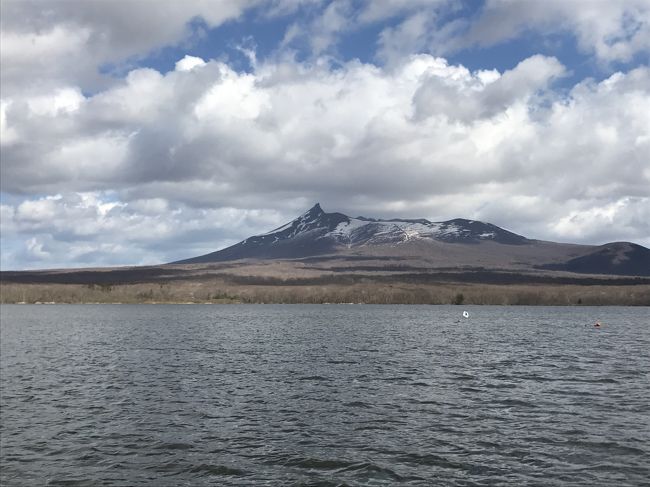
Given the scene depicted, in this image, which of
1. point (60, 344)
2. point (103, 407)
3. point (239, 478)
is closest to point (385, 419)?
point (239, 478)

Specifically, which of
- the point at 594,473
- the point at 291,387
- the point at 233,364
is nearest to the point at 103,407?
the point at 291,387

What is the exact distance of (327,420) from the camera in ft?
150

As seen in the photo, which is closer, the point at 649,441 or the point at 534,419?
the point at 649,441

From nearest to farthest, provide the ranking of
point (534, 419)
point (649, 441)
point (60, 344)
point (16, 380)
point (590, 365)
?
point (649, 441) < point (534, 419) < point (16, 380) < point (590, 365) < point (60, 344)

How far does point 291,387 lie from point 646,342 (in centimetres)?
8761

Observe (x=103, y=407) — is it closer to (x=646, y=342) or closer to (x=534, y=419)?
(x=534, y=419)

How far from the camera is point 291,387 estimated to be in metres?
61.0

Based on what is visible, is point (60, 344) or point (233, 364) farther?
point (60, 344)

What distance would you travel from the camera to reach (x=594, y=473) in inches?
1270

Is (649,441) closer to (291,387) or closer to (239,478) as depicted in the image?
(239,478)

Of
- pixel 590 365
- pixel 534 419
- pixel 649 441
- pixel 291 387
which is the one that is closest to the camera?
pixel 649 441

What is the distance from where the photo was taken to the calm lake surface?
33.6m

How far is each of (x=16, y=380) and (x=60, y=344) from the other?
48.5 meters

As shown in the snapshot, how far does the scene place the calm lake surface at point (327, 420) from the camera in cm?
3356
